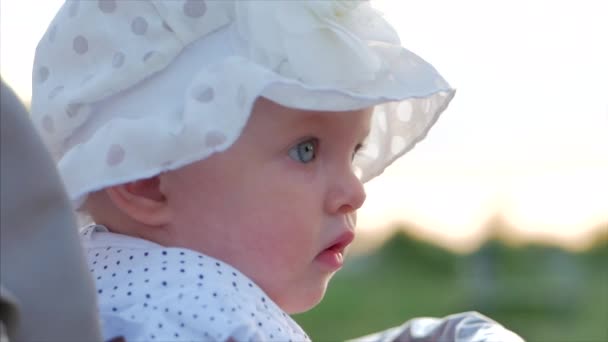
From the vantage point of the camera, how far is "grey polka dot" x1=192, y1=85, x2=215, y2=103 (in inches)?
37.3

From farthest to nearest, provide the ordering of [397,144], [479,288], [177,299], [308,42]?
[479,288]
[397,144]
[308,42]
[177,299]

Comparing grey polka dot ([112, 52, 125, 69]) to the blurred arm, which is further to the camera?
the blurred arm

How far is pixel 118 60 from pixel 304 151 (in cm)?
19

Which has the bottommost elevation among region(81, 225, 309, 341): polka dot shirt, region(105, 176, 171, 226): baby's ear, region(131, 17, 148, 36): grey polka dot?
region(81, 225, 309, 341): polka dot shirt

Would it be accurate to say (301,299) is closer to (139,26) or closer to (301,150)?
(301,150)

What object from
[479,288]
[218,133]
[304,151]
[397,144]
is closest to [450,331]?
[397,144]

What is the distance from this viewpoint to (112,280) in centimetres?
95

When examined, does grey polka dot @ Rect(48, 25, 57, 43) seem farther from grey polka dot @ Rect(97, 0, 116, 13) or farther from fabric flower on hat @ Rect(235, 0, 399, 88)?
fabric flower on hat @ Rect(235, 0, 399, 88)

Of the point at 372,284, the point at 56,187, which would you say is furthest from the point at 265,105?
the point at 372,284

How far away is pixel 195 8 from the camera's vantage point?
3.32 feet

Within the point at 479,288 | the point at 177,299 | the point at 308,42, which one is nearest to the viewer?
the point at 177,299

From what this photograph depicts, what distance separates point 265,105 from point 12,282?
1.17 ft

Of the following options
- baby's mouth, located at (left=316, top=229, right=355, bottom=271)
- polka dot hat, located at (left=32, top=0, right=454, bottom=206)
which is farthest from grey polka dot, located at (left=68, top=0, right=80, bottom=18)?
baby's mouth, located at (left=316, top=229, right=355, bottom=271)

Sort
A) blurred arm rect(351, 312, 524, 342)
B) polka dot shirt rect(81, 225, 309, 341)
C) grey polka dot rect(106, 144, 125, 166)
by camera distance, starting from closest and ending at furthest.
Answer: polka dot shirt rect(81, 225, 309, 341) < grey polka dot rect(106, 144, 125, 166) < blurred arm rect(351, 312, 524, 342)
